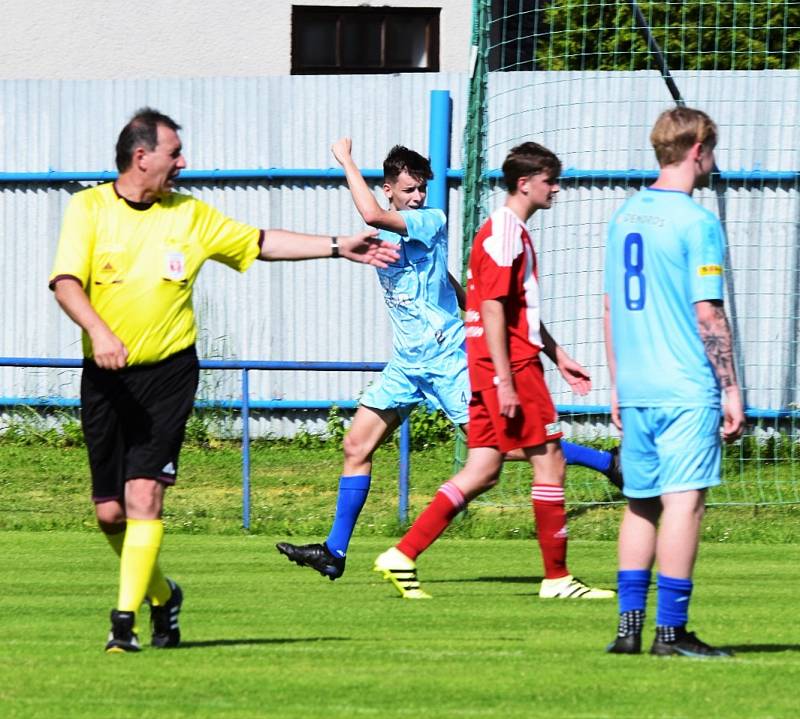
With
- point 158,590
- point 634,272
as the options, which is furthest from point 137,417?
point 634,272

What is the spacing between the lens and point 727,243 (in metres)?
14.1

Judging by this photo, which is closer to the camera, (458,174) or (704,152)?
(704,152)

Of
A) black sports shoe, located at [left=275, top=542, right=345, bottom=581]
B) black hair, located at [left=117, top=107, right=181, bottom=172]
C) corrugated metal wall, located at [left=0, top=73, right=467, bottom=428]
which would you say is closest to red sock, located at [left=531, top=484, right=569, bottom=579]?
black sports shoe, located at [left=275, top=542, right=345, bottom=581]

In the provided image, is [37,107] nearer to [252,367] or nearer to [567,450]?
[252,367]

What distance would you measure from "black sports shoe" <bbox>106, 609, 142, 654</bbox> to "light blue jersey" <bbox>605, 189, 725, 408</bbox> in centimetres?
200

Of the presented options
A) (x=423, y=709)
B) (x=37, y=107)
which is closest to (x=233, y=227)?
(x=423, y=709)

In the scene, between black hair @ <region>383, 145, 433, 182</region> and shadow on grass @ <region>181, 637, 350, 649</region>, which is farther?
black hair @ <region>383, 145, 433, 182</region>

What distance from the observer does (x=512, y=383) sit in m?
8.09

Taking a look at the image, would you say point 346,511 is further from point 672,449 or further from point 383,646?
point 672,449

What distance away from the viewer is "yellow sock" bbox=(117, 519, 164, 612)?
21.8 ft

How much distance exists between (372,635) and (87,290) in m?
1.81

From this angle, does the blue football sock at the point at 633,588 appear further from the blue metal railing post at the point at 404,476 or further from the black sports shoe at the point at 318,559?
the blue metal railing post at the point at 404,476

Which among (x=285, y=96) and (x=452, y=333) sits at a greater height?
(x=285, y=96)

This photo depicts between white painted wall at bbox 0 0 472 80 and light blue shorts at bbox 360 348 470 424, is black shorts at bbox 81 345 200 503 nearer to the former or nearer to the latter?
light blue shorts at bbox 360 348 470 424
